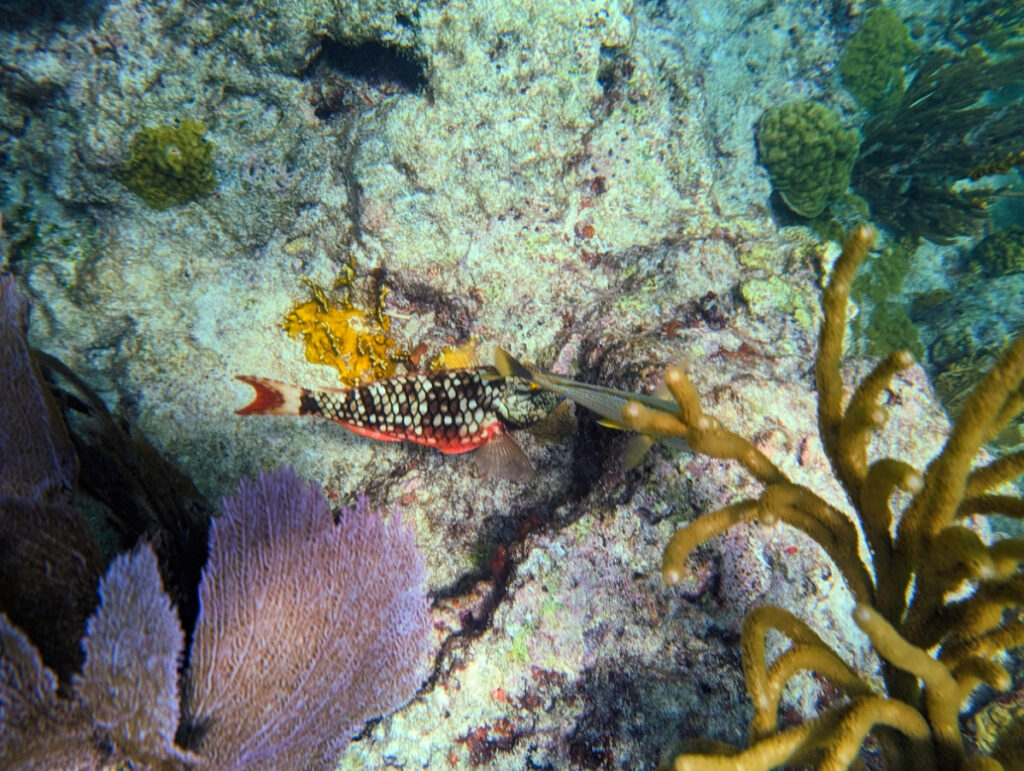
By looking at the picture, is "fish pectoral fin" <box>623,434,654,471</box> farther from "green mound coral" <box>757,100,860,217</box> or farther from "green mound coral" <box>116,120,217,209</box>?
"green mound coral" <box>757,100,860,217</box>

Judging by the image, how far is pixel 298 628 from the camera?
2168 mm

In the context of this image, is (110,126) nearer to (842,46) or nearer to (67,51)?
(67,51)

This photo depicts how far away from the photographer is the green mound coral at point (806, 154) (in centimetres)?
625

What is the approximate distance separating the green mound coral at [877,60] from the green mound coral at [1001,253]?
7.71ft

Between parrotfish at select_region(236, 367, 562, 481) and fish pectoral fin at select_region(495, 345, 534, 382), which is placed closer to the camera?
fish pectoral fin at select_region(495, 345, 534, 382)

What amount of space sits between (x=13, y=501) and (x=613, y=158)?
16.4 feet

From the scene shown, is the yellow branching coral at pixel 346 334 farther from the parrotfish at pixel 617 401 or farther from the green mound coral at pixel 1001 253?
the green mound coral at pixel 1001 253

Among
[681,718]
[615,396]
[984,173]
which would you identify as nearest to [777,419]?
[615,396]

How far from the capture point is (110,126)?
403 centimetres

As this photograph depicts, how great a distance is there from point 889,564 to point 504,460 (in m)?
2.27

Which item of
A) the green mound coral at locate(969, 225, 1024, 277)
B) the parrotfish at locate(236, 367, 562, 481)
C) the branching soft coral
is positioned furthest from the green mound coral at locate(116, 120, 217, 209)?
the green mound coral at locate(969, 225, 1024, 277)

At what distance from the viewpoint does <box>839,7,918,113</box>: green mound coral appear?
23.2 feet

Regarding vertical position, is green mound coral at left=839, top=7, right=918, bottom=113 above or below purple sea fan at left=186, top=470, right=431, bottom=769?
above

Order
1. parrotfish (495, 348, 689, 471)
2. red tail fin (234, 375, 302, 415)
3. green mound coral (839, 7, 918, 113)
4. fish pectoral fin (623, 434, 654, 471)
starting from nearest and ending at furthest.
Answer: parrotfish (495, 348, 689, 471), fish pectoral fin (623, 434, 654, 471), red tail fin (234, 375, 302, 415), green mound coral (839, 7, 918, 113)
